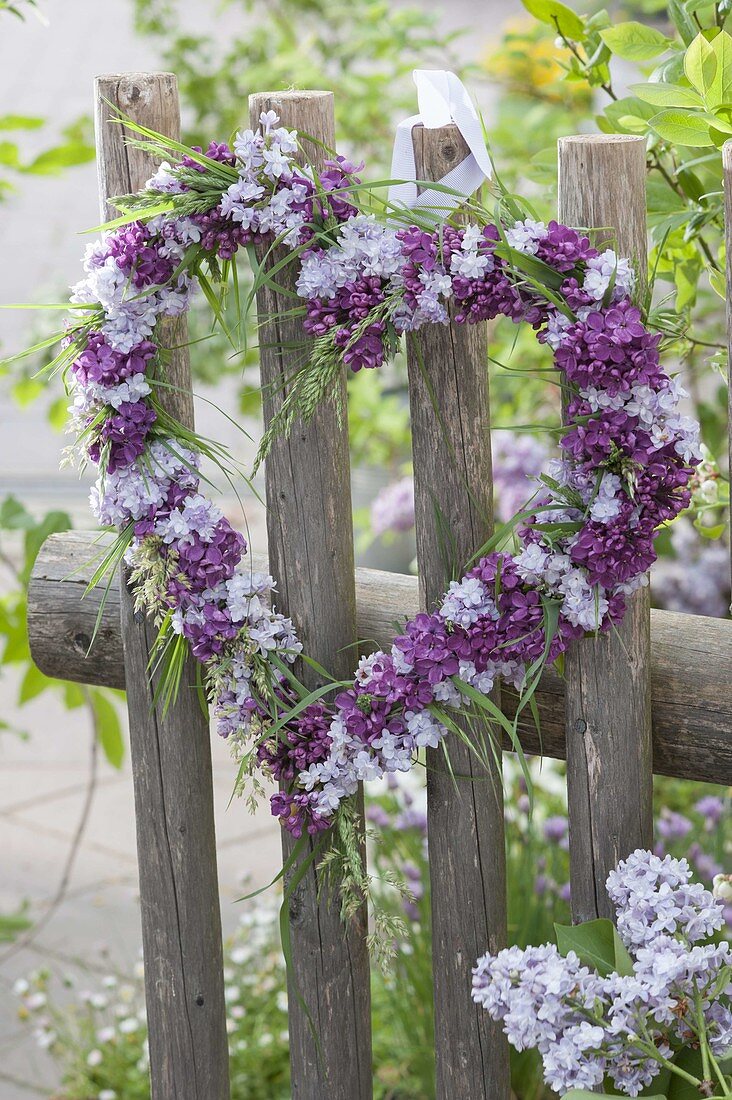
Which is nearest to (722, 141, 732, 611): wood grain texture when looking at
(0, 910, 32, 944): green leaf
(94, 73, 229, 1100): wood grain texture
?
(94, 73, 229, 1100): wood grain texture

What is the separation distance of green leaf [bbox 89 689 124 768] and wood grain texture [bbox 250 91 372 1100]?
66 cm

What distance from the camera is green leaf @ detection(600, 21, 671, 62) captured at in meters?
1.26

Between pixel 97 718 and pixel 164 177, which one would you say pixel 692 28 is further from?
pixel 97 718

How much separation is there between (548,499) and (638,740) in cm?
26

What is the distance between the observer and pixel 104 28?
856 cm

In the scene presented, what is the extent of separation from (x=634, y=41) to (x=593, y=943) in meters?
0.88

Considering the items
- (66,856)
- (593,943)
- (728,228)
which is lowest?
(66,856)

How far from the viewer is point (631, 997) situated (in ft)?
3.47

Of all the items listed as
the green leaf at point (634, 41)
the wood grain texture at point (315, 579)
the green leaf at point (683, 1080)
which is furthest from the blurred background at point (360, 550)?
the green leaf at point (683, 1080)

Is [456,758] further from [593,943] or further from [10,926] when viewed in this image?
[10,926]

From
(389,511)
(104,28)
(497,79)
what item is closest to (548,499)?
(389,511)

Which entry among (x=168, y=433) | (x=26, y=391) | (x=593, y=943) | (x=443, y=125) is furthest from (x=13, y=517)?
(x=593, y=943)

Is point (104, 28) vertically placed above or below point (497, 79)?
above

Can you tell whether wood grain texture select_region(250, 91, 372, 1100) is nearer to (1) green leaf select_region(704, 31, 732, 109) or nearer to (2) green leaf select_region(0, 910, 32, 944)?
(1) green leaf select_region(704, 31, 732, 109)
